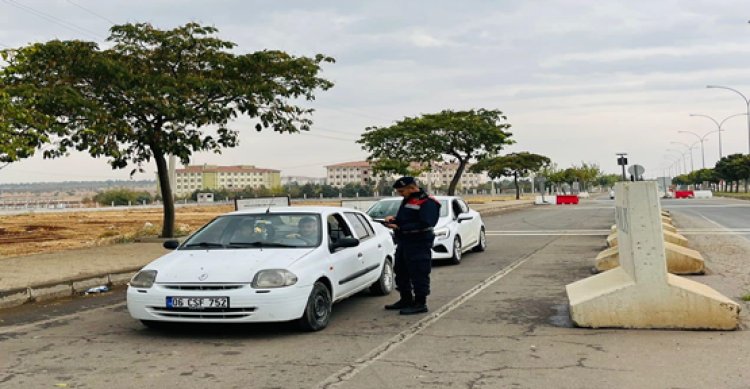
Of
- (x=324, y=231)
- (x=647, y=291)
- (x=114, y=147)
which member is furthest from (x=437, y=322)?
(x=114, y=147)

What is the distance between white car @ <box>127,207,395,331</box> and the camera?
630 cm

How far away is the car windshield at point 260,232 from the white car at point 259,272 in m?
0.01

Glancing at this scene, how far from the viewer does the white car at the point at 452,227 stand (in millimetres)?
12820

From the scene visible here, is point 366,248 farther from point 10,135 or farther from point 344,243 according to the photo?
point 10,135

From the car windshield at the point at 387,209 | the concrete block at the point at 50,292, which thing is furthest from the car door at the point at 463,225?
the concrete block at the point at 50,292

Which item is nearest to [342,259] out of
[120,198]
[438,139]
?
[438,139]

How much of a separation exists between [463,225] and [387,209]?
168cm

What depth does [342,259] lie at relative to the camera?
24.8 feet

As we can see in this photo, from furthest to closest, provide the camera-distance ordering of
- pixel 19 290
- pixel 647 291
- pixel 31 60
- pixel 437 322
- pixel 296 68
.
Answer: pixel 296 68 → pixel 31 60 → pixel 19 290 → pixel 437 322 → pixel 647 291

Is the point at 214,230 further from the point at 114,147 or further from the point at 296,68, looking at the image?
the point at 296,68

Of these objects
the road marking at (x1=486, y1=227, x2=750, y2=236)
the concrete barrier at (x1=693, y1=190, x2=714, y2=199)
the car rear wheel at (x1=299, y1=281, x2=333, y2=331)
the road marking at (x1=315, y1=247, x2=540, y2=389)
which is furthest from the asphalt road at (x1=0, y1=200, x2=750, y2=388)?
the concrete barrier at (x1=693, y1=190, x2=714, y2=199)

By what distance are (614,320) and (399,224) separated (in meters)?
2.56

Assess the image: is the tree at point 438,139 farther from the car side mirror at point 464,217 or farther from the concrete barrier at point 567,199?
the car side mirror at point 464,217

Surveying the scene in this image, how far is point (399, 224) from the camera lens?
304 inches
